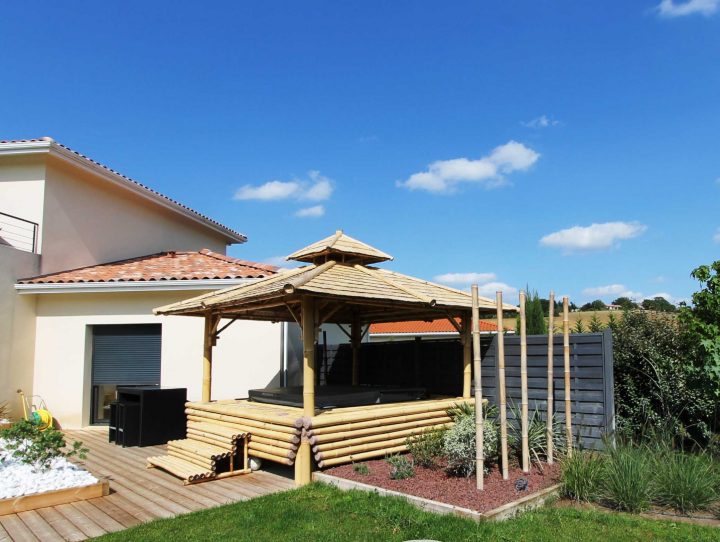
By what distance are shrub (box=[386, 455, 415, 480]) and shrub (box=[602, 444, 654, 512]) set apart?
2.21 metres

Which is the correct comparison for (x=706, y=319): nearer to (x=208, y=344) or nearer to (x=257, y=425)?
(x=257, y=425)

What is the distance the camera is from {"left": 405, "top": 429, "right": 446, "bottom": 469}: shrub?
711 centimetres

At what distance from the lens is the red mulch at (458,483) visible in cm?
561

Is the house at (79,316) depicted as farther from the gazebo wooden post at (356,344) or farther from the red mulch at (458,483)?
the red mulch at (458,483)

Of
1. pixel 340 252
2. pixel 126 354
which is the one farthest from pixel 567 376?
pixel 126 354

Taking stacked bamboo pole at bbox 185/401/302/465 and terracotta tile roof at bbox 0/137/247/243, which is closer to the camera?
stacked bamboo pole at bbox 185/401/302/465

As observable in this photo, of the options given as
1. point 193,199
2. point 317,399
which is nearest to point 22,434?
point 317,399

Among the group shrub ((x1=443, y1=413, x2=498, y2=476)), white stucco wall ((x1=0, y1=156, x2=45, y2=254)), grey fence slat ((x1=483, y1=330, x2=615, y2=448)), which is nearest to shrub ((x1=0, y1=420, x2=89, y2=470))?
shrub ((x1=443, y1=413, x2=498, y2=476))

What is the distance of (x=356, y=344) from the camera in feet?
37.7

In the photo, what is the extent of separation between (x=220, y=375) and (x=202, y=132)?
708 cm

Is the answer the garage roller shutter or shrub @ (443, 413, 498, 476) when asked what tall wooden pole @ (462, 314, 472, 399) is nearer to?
shrub @ (443, 413, 498, 476)

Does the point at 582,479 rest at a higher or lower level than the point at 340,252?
lower

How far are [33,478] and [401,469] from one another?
4.40 meters

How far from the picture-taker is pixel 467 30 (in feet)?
39.0
